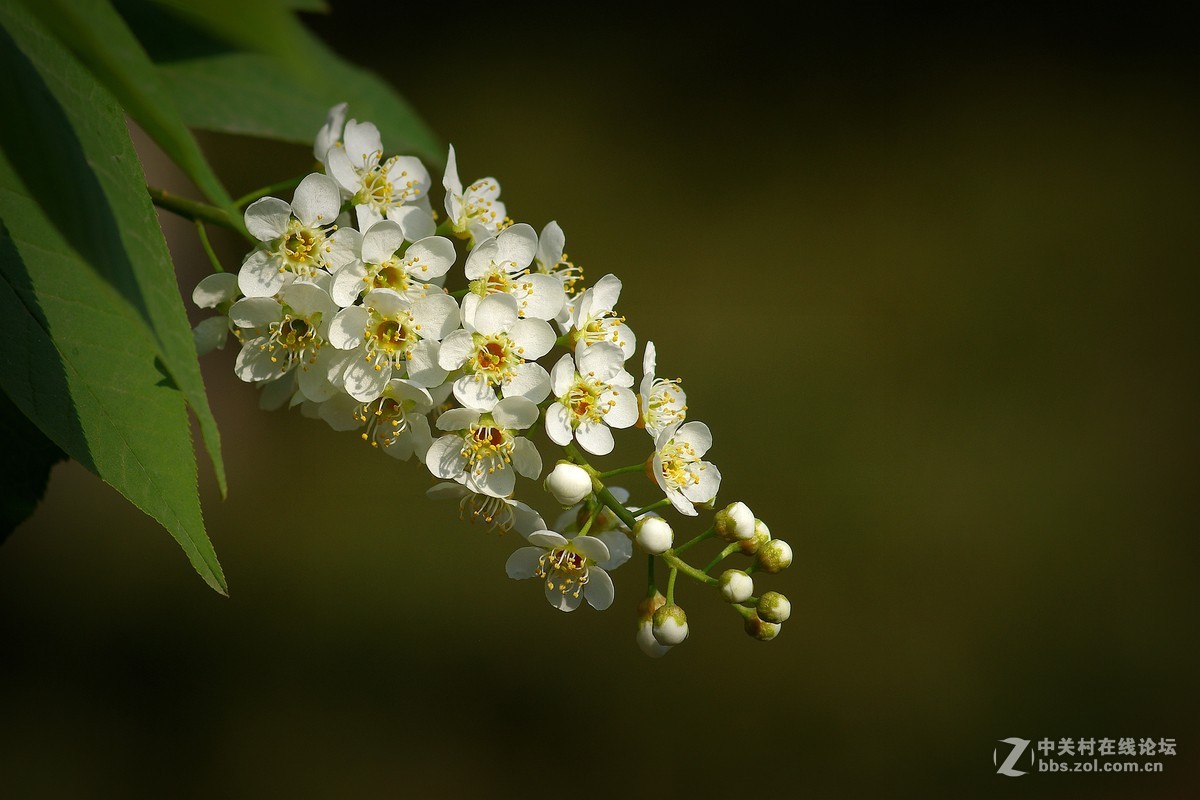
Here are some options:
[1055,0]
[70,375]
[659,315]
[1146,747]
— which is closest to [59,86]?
[70,375]

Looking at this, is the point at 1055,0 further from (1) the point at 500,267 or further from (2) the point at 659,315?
(1) the point at 500,267

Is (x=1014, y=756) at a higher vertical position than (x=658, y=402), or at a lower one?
higher

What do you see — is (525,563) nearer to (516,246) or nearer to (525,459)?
(525,459)

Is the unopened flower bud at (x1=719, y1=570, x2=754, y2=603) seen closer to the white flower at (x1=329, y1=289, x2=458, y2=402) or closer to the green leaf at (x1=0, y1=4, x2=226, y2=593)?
the white flower at (x1=329, y1=289, x2=458, y2=402)

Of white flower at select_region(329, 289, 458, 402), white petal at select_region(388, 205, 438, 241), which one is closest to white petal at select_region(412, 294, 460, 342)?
white flower at select_region(329, 289, 458, 402)

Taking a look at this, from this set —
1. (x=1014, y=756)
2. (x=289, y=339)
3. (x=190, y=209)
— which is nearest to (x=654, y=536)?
(x=289, y=339)

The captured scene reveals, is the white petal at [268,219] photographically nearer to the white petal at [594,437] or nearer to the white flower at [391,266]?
the white flower at [391,266]

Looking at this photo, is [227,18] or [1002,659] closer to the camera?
[227,18]
